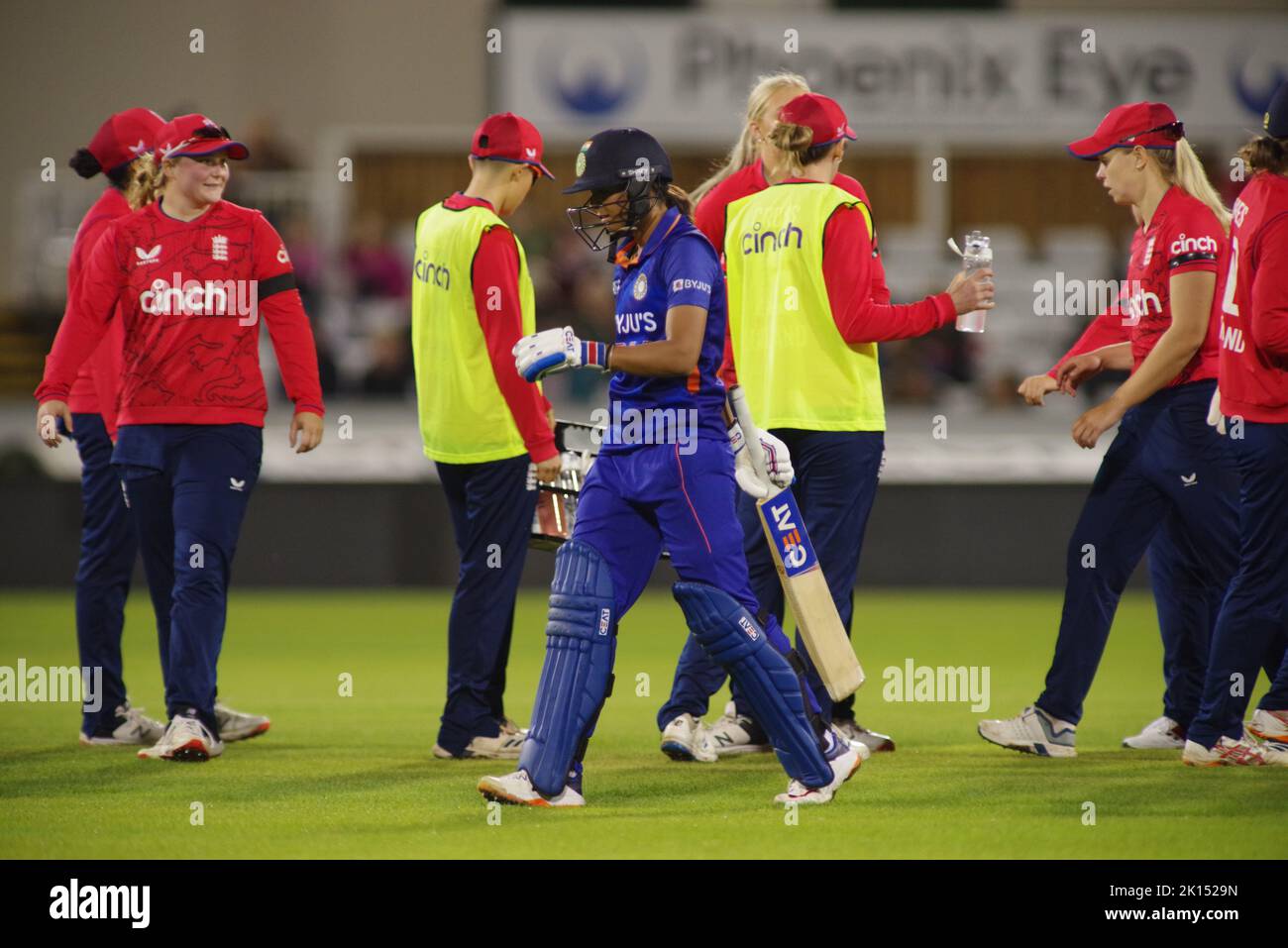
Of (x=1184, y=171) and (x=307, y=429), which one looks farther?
(x=307, y=429)

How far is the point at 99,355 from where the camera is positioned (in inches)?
291

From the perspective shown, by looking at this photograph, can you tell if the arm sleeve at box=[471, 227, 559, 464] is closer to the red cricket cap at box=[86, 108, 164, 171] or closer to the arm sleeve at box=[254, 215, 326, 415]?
the arm sleeve at box=[254, 215, 326, 415]

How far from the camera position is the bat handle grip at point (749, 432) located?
599 cm

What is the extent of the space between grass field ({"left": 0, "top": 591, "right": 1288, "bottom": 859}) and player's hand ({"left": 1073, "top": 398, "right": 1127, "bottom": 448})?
3.98ft

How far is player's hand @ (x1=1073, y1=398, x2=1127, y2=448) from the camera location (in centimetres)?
679

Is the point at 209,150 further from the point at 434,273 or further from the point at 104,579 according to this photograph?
the point at 104,579

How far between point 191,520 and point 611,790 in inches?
75.5

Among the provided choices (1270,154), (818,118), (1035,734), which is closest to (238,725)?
(1035,734)

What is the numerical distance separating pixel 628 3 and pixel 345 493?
6.13 m

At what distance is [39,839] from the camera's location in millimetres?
5504

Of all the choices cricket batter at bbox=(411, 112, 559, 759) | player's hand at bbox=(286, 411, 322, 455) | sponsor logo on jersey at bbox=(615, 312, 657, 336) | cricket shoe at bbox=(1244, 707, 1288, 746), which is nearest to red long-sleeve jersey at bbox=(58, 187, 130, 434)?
player's hand at bbox=(286, 411, 322, 455)

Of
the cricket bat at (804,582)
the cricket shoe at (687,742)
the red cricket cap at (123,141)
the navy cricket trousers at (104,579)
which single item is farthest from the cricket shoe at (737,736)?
the red cricket cap at (123,141)

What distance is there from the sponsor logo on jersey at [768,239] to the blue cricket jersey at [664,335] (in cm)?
103

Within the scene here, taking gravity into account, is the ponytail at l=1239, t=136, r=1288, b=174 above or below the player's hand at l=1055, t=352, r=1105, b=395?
above
